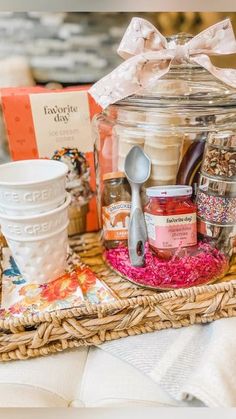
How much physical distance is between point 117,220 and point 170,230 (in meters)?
→ 0.08

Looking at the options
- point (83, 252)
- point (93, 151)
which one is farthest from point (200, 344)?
point (93, 151)

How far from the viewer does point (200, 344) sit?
472 mm

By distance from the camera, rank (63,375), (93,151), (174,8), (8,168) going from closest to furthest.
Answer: (174,8) → (63,375) → (8,168) → (93,151)

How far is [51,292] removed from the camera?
1.71ft

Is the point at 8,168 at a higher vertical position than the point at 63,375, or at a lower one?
higher

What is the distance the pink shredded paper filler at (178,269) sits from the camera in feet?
1.73

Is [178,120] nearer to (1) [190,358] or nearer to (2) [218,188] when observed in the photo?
(2) [218,188]

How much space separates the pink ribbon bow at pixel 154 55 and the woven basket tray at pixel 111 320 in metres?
0.25

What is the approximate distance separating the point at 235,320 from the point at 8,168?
1.15 feet

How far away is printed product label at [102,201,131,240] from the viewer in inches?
22.2

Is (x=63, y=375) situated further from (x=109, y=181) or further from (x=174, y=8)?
(x=174, y=8)

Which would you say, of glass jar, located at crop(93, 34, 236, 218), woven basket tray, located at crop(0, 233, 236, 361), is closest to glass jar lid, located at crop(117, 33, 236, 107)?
glass jar, located at crop(93, 34, 236, 218)

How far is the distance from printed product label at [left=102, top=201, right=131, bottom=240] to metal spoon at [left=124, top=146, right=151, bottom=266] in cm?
2

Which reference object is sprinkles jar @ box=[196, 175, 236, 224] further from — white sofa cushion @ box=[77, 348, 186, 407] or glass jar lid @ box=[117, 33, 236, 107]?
white sofa cushion @ box=[77, 348, 186, 407]
